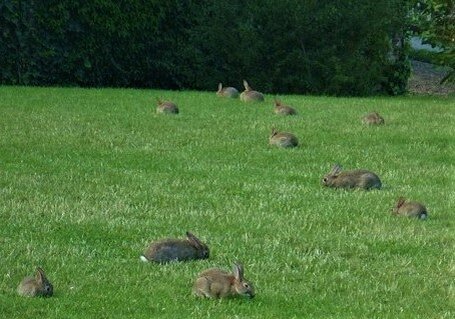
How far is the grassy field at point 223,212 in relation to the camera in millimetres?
9312

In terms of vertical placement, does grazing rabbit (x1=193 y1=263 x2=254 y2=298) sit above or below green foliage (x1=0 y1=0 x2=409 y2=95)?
above

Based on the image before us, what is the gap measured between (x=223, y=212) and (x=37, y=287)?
13.1 feet

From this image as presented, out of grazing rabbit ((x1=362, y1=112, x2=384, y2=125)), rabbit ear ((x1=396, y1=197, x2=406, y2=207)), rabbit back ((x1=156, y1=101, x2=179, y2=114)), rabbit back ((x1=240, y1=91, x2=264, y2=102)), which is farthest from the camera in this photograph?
rabbit back ((x1=240, y1=91, x2=264, y2=102))

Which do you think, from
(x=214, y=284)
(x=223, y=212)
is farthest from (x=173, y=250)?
(x=223, y=212)

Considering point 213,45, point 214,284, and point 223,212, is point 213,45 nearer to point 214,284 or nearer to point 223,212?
point 223,212

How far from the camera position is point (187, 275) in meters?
9.83

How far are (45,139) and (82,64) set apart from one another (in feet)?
40.4

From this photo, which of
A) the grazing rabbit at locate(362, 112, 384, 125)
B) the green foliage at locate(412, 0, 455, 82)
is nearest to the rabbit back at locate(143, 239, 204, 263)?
the grazing rabbit at locate(362, 112, 384, 125)

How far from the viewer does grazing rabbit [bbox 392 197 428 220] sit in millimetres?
12656

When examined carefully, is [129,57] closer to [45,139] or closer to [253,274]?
[45,139]

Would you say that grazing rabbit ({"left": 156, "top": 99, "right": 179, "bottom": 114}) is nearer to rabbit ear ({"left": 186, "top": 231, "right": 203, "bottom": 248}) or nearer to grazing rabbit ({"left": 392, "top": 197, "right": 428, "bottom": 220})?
grazing rabbit ({"left": 392, "top": 197, "right": 428, "bottom": 220})

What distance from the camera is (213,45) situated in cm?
3100

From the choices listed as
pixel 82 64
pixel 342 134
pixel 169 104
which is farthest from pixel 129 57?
pixel 342 134

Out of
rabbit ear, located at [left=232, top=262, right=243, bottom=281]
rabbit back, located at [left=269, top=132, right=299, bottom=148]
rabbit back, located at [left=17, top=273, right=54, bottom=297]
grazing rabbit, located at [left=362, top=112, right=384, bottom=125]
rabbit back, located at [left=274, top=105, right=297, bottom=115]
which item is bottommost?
rabbit back, located at [left=274, top=105, right=297, bottom=115]
